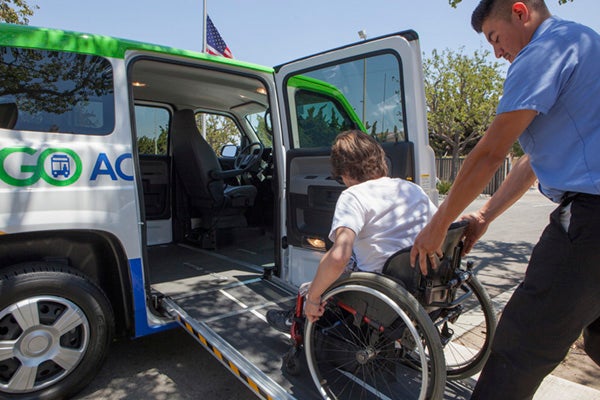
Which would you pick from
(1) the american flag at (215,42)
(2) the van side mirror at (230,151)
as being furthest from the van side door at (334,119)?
(1) the american flag at (215,42)

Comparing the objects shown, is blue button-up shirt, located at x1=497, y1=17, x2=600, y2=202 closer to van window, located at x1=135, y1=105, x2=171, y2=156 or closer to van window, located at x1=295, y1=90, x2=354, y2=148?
van window, located at x1=295, y1=90, x2=354, y2=148

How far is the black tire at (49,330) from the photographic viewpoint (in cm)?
222

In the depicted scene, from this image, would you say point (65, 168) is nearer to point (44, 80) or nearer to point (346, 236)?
point (44, 80)

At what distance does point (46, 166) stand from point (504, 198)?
2420 millimetres

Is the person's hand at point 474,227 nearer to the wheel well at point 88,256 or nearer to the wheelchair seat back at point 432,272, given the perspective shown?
the wheelchair seat back at point 432,272

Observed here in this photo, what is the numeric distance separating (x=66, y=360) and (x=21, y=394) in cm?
26

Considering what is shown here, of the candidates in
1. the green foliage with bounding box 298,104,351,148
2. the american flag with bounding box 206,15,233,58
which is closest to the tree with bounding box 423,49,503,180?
the american flag with bounding box 206,15,233,58

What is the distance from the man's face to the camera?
151 centimetres

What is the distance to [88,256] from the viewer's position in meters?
2.65

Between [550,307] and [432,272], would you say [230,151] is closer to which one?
[432,272]

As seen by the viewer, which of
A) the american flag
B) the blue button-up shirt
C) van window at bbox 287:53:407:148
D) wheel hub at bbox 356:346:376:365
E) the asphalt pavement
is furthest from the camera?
the american flag

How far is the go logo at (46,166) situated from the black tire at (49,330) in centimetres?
48

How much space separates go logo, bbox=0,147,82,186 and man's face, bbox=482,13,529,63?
223cm

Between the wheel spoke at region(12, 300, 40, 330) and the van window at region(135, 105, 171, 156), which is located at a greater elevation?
the van window at region(135, 105, 171, 156)
